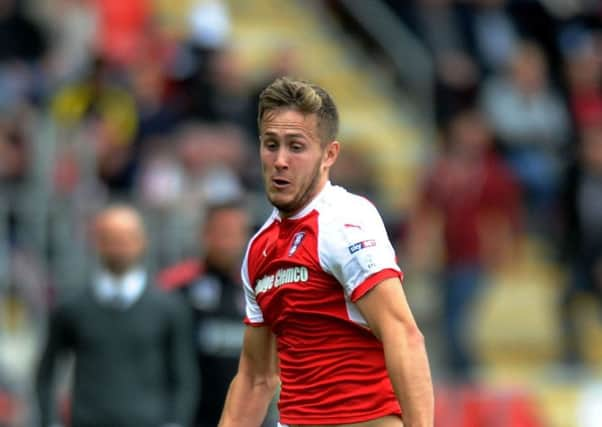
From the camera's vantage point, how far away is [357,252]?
19.7 ft

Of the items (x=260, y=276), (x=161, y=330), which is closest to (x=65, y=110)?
(x=161, y=330)

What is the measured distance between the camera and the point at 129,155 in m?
14.2

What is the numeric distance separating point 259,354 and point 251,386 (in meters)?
0.13

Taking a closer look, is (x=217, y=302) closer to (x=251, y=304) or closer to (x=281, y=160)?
(x=251, y=304)

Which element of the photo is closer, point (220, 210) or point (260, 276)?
point (260, 276)

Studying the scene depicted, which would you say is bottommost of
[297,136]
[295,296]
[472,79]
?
[295,296]

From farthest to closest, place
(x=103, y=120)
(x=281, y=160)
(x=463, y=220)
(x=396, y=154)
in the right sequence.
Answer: (x=396, y=154) < (x=463, y=220) < (x=103, y=120) < (x=281, y=160)

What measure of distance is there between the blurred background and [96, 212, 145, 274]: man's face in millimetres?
3345

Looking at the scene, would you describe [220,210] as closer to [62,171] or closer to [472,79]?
[62,171]

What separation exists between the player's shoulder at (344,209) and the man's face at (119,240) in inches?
145

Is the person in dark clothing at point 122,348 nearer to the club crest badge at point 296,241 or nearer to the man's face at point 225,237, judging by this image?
the man's face at point 225,237

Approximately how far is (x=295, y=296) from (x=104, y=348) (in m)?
3.67

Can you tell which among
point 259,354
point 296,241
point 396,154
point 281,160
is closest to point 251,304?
point 259,354

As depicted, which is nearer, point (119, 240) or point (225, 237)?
point (119, 240)
